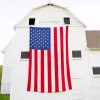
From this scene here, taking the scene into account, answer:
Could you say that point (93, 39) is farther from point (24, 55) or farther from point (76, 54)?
point (24, 55)

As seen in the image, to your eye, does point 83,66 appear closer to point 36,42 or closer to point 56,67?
point 56,67

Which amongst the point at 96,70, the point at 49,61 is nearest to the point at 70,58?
the point at 49,61

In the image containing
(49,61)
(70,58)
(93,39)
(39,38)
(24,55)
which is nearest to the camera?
(49,61)

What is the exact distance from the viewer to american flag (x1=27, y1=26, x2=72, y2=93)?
21175mm

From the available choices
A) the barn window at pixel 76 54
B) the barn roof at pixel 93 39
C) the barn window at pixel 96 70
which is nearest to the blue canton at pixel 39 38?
the barn window at pixel 76 54

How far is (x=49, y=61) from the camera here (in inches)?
856

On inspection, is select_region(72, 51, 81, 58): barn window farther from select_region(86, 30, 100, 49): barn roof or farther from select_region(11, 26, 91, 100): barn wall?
select_region(86, 30, 100, 49): barn roof

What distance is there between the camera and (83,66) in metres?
22.7

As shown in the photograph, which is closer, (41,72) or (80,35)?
(41,72)

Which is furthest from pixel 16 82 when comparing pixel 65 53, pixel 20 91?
pixel 65 53

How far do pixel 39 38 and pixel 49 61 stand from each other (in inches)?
102

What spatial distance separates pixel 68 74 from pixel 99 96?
394cm

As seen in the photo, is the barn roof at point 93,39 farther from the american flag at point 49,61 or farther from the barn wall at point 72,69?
the american flag at point 49,61

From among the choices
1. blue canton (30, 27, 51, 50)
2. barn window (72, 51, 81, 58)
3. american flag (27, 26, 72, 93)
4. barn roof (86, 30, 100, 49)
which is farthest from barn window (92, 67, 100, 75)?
blue canton (30, 27, 51, 50)
